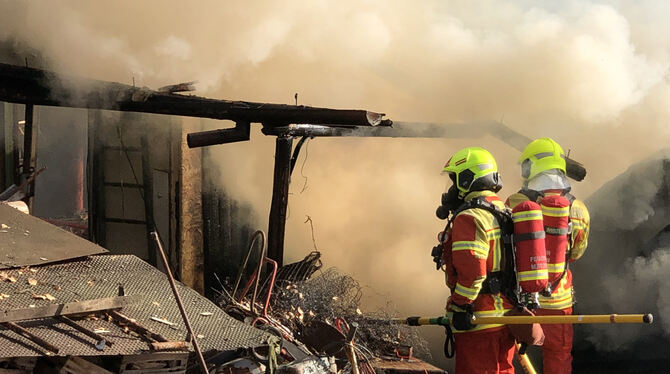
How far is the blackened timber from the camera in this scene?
20.4 ft

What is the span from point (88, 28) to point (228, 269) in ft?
11.0

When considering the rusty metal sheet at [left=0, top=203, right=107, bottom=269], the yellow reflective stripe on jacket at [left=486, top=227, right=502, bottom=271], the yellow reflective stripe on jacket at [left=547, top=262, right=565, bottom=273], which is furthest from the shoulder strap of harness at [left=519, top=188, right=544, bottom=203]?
the rusty metal sheet at [left=0, top=203, right=107, bottom=269]

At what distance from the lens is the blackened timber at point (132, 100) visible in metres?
6.22

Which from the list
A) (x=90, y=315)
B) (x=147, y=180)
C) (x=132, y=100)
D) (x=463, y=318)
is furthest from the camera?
(x=147, y=180)

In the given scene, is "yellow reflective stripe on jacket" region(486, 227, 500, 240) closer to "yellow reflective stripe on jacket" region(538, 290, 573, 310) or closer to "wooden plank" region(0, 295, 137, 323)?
"yellow reflective stripe on jacket" region(538, 290, 573, 310)

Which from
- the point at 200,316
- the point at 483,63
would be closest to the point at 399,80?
the point at 483,63

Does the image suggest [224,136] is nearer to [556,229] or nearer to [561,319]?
[556,229]

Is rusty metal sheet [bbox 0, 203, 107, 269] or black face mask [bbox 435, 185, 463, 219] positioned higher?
black face mask [bbox 435, 185, 463, 219]

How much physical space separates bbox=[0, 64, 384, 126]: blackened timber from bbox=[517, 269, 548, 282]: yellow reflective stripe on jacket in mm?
1672

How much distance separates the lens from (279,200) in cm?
715

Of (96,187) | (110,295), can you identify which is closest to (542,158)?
(110,295)

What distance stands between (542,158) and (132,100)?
3706 millimetres

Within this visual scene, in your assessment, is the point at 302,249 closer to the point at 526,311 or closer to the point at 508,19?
the point at 508,19

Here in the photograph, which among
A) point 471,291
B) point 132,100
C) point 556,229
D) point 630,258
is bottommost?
point 630,258
